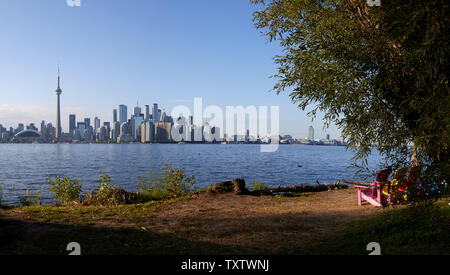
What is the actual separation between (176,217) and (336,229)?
5.36 meters

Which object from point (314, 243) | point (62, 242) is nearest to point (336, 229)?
point (314, 243)

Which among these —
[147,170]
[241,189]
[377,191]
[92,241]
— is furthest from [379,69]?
[147,170]

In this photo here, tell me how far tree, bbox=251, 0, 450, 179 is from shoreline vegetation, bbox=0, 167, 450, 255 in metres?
1.80

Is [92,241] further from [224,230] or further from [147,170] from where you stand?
[147,170]

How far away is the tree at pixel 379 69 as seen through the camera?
21.1 ft

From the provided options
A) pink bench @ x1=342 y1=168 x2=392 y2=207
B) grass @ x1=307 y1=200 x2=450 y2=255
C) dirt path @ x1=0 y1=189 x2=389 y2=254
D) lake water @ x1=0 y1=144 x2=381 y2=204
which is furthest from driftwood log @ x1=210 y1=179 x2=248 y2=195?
grass @ x1=307 y1=200 x2=450 y2=255

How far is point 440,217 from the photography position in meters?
8.49

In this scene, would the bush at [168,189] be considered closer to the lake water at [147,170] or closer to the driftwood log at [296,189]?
the driftwood log at [296,189]

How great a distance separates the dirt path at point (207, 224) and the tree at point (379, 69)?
10.2ft

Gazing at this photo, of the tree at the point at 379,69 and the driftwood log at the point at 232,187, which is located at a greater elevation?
the tree at the point at 379,69

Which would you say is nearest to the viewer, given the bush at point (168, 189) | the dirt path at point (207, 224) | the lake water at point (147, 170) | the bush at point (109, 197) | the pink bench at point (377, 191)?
the dirt path at point (207, 224)

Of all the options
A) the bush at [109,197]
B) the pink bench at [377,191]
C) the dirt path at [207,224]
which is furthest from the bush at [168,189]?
the pink bench at [377,191]

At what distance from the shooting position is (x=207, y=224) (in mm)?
10047

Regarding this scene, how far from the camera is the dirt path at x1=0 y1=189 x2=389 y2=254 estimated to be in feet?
25.6
